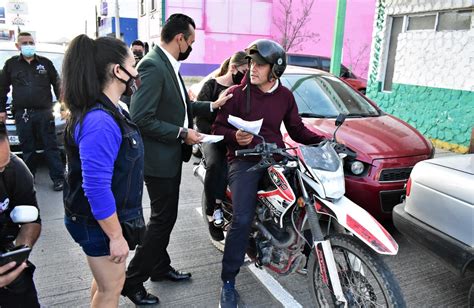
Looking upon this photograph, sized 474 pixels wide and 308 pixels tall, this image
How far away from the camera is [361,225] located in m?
2.24

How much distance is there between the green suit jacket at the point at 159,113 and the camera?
257cm

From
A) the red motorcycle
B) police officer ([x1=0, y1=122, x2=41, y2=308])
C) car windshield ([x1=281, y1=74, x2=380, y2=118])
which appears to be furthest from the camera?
car windshield ([x1=281, y1=74, x2=380, y2=118])

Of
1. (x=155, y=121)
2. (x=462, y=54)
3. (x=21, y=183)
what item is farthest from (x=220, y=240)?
(x=462, y=54)

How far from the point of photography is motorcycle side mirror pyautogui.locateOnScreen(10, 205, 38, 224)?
6.63ft

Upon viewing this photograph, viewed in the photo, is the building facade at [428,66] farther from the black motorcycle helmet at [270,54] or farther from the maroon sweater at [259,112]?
the black motorcycle helmet at [270,54]

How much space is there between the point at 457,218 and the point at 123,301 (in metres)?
2.41

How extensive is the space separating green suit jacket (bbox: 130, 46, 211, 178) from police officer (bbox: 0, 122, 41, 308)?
2.47 feet

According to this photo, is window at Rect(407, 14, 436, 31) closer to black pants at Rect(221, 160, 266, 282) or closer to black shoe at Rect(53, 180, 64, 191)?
black pants at Rect(221, 160, 266, 282)

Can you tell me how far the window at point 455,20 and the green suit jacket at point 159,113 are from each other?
6739mm

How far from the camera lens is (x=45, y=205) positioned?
4867 millimetres

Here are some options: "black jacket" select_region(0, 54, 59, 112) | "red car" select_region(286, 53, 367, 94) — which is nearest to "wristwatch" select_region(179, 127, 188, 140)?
"black jacket" select_region(0, 54, 59, 112)

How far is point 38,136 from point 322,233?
442 centimetres

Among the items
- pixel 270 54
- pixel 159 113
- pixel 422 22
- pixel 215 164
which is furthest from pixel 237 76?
pixel 422 22

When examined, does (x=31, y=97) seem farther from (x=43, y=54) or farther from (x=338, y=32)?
(x=338, y=32)
